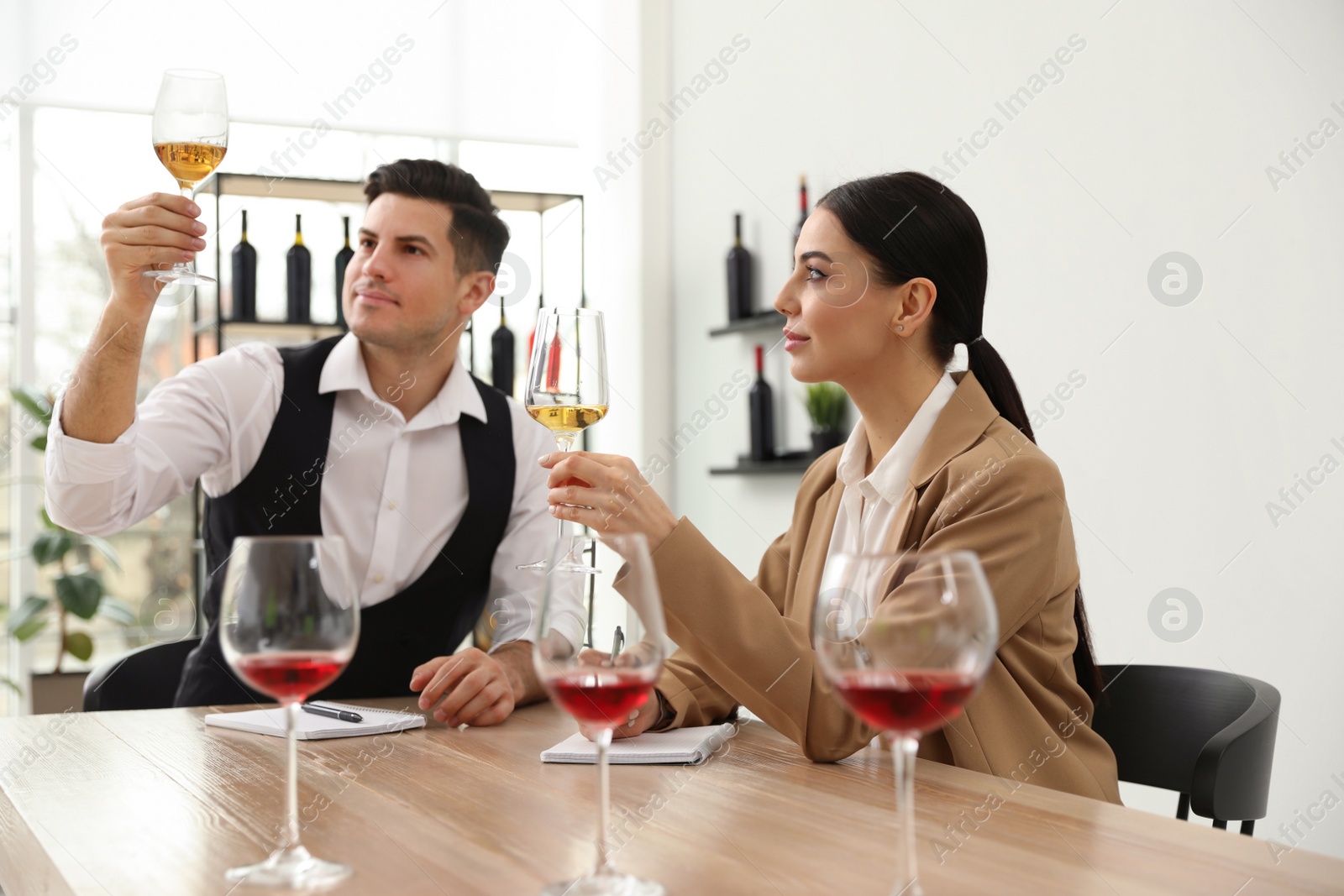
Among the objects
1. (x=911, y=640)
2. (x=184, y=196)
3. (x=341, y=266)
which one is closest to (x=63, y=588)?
(x=341, y=266)

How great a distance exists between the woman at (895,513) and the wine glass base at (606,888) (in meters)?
0.47

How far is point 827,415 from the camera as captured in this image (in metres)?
3.59

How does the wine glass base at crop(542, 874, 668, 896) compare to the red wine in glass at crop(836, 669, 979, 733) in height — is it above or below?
below

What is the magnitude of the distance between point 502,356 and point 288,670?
Answer: 366cm

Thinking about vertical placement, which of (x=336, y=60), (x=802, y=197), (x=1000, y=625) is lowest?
(x=1000, y=625)

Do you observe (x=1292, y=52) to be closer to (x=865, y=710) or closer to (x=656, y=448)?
(x=865, y=710)

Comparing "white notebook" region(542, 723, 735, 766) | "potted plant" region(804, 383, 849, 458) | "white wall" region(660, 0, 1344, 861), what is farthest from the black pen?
"potted plant" region(804, 383, 849, 458)

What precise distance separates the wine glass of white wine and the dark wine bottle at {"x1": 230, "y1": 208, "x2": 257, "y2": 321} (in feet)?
8.97

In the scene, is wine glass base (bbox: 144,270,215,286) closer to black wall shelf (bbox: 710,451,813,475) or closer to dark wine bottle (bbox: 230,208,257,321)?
black wall shelf (bbox: 710,451,813,475)

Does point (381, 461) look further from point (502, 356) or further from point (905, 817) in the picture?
point (502, 356)

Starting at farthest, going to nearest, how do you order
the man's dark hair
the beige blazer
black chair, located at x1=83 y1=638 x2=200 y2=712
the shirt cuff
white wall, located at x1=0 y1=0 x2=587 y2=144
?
white wall, located at x1=0 y1=0 x2=587 y2=144 → the man's dark hair → black chair, located at x1=83 y1=638 x2=200 y2=712 → the shirt cuff → the beige blazer

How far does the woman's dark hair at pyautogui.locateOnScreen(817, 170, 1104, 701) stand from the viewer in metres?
1.75

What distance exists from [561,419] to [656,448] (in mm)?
3424

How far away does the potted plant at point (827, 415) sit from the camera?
356cm
